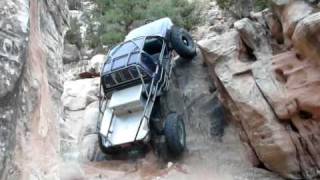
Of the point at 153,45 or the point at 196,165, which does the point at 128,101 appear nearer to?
the point at 153,45

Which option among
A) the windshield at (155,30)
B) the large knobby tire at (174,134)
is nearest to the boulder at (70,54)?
the windshield at (155,30)

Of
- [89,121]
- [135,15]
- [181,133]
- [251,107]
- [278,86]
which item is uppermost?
[278,86]

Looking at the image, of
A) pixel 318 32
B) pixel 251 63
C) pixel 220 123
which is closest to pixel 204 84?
pixel 220 123

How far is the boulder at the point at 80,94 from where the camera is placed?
1070 centimetres

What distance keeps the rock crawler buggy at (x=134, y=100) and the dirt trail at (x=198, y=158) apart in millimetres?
345

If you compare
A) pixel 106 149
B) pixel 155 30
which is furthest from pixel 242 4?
pixel 106 149

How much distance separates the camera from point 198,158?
815 cm

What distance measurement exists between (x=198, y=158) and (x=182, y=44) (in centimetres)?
265

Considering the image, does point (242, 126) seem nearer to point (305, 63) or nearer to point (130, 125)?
point (305, 63)

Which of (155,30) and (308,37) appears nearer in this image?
(308,37)

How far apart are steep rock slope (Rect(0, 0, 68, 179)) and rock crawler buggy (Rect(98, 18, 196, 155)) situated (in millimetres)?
5706

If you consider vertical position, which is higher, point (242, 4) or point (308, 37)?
point (308, 37)

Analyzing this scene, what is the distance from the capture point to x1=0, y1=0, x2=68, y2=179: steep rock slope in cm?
161

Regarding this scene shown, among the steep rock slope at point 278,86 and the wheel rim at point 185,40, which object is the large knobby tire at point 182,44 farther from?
the steep rock slope at point 278,86
